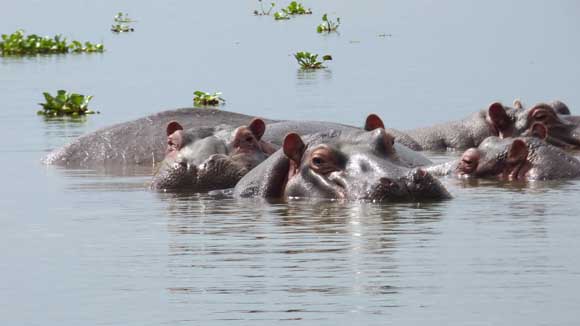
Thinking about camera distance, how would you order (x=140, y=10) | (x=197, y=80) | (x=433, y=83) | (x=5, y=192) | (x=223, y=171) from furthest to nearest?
(x=140, y=10) < (x=197, y=80) < (x=433, y=83) < (x=5, y=192) < (x=223, y=171)

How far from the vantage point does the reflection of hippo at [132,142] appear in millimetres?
16859

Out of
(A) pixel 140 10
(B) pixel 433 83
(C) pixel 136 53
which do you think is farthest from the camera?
(A) pixel 140 10

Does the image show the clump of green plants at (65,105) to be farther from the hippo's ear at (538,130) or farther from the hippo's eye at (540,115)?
the hippo's ear at (538,130)

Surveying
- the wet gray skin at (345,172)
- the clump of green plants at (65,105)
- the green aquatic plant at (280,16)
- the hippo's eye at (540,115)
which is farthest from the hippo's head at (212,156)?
the green aquatic plant at (280,16)

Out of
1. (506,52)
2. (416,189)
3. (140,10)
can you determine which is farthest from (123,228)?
(140,10)

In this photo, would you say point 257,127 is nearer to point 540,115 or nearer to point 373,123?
point 373,123

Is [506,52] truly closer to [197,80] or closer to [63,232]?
[197,80]

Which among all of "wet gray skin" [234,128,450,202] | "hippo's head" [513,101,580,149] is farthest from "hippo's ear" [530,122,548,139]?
"wet gray skin" [234,128,450,202]

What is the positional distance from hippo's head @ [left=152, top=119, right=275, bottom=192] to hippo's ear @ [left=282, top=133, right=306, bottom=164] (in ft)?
4.33

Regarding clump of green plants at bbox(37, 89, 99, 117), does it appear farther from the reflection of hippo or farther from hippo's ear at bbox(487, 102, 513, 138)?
hippo's ear at bbox(487, 102, 513, 138)

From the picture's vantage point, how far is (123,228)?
1148cm

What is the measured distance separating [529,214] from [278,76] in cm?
1914

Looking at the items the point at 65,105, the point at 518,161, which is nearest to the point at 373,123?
the point at 518,161

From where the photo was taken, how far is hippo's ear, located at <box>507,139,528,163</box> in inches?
552
